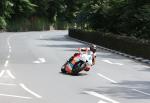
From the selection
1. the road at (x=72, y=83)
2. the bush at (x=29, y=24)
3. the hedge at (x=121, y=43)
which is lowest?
the bush at (x=29, y=24)

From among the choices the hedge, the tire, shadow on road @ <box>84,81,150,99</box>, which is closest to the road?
shadow on road @ <box>84,81,150,99</box>

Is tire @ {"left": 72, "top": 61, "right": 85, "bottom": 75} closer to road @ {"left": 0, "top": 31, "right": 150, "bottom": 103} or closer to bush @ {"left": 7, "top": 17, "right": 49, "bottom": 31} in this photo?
road @ {"left": 0, "top": 31, "right": 150, "bottom": 103}

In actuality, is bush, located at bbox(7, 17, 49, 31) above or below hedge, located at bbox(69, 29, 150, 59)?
below

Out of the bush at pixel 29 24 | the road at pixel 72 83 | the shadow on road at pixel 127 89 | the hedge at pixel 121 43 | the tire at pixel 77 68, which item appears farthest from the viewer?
the bush at pixel 29 24

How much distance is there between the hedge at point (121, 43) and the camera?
3259cm

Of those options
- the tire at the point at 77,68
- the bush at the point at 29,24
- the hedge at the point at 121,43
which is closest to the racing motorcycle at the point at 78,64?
the tire at the point at 77,68

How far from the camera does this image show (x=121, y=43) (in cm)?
3816

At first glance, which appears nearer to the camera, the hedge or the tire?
the tire

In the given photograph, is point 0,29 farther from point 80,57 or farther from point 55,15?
point 80,57

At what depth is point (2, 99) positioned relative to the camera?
48.2 ft

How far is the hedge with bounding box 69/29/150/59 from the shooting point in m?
32.6

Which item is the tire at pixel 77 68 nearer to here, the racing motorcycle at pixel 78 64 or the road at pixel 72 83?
the racing motorcycle at pixel 78 64

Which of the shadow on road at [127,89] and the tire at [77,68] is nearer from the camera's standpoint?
the shadow on road at [127,89]

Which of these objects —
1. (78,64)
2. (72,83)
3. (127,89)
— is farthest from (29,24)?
(127,89)
